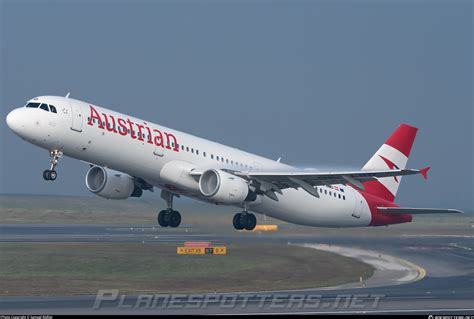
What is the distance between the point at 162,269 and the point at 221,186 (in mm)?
11072

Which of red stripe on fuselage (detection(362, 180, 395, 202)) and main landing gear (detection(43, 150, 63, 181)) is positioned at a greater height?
red stripe on fuselage (detection(362, 180, 395, 202))

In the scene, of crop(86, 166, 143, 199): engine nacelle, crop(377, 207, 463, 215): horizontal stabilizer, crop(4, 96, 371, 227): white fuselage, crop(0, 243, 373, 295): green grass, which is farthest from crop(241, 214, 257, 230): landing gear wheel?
crop(377, 207, 463, 215): horizontal stabilizer

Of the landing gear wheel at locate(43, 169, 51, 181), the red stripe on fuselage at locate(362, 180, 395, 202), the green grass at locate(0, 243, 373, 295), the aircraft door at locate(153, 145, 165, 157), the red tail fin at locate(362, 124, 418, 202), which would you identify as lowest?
the green grass at locate(0, 243, 373, 295)

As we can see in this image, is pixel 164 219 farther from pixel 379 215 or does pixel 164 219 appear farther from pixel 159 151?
pixel 379 215

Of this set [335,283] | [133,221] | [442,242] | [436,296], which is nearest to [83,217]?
[133,221]

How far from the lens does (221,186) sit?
48.8m

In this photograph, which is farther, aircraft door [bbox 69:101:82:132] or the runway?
aircraft door [bbox 69:101:82:132]

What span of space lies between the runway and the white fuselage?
203 inches

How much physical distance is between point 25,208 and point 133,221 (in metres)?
27.4

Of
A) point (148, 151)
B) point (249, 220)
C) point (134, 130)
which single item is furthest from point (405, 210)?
point (134, 130)

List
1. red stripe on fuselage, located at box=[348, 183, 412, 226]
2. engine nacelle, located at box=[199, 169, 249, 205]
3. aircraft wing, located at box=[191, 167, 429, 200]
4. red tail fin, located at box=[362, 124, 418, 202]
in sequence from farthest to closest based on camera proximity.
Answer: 1. red tail fin, located at box=[362, 124, 418, 202]
2. red stripe on fuselage, located at box=[348, 183, 412, 226]
3. aircraft wing, located at box=[191, 167, 429, 200]
4. engine nacelle, located at box=[199, 169, 249, 205]

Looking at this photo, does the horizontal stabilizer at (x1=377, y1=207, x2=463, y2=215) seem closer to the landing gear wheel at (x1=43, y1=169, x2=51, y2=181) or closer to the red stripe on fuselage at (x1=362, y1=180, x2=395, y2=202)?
the red stripe on fuselage at (x1=362, y1=180, x2=395, y2=202)

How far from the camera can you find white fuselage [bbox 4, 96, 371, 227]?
4503cm

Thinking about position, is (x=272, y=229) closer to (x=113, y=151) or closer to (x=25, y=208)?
(x=113, y=151)
